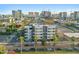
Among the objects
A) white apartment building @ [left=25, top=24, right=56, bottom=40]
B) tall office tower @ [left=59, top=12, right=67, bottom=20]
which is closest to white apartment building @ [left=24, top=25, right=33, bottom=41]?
white apartment building @ [left=25, top=24, right=56, bottom=40]

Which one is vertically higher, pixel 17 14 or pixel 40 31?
pixel 17 14

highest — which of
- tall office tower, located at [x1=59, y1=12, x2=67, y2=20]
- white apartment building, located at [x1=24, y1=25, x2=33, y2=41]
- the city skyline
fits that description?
the city skyline

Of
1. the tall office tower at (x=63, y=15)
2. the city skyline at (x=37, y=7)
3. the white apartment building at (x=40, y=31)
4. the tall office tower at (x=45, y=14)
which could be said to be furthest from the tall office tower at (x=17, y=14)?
the tall office tower at (x=63, y=15)

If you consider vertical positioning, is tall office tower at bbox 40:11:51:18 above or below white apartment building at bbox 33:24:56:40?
above

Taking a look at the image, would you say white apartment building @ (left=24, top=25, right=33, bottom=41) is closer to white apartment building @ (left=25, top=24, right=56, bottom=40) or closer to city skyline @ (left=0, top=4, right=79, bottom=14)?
white apartment building @ (left=25, top=24, right=56, bottom=40)

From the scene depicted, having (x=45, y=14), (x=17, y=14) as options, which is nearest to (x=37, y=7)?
(x=45, y=14)

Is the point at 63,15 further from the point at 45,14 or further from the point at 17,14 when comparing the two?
the point at 17,14

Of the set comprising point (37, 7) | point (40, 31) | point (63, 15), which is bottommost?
point (40, 31)

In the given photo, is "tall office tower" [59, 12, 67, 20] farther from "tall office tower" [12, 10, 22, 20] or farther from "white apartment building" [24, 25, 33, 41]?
"tall office tower" [12, 10, 22, 20]
